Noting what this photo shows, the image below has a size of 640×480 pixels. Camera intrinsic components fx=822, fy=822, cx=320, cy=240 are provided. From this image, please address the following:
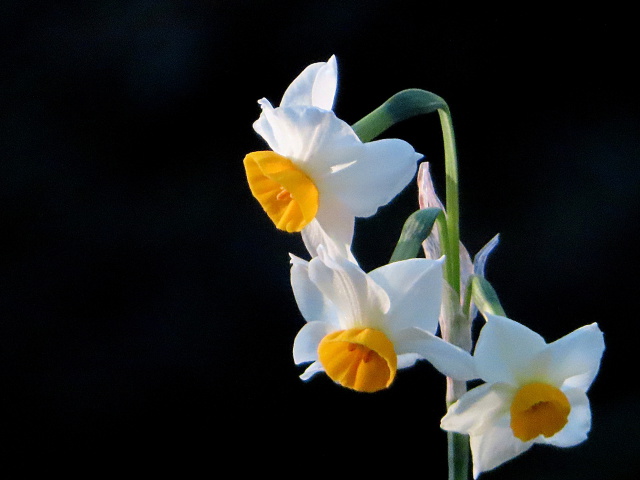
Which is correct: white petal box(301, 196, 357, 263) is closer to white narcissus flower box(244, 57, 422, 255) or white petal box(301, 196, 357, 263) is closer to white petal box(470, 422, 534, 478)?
white narcissus flower box(244, 57, 422, 255)

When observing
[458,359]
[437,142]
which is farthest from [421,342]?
[437,142]

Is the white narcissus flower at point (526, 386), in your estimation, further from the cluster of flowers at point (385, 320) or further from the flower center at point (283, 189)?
the flower center at point (283, 189)

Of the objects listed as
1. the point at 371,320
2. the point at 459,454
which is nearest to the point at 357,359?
the point at 371,320

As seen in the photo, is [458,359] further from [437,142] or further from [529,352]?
[437,142]

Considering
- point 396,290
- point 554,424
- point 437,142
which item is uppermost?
point 437,142

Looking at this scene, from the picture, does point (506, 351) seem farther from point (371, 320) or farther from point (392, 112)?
point (392, 112)

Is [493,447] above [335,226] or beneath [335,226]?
beneath

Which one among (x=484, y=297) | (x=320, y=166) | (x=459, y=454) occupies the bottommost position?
(x=459, y=454)

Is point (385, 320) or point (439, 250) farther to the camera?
point (439, 250)
